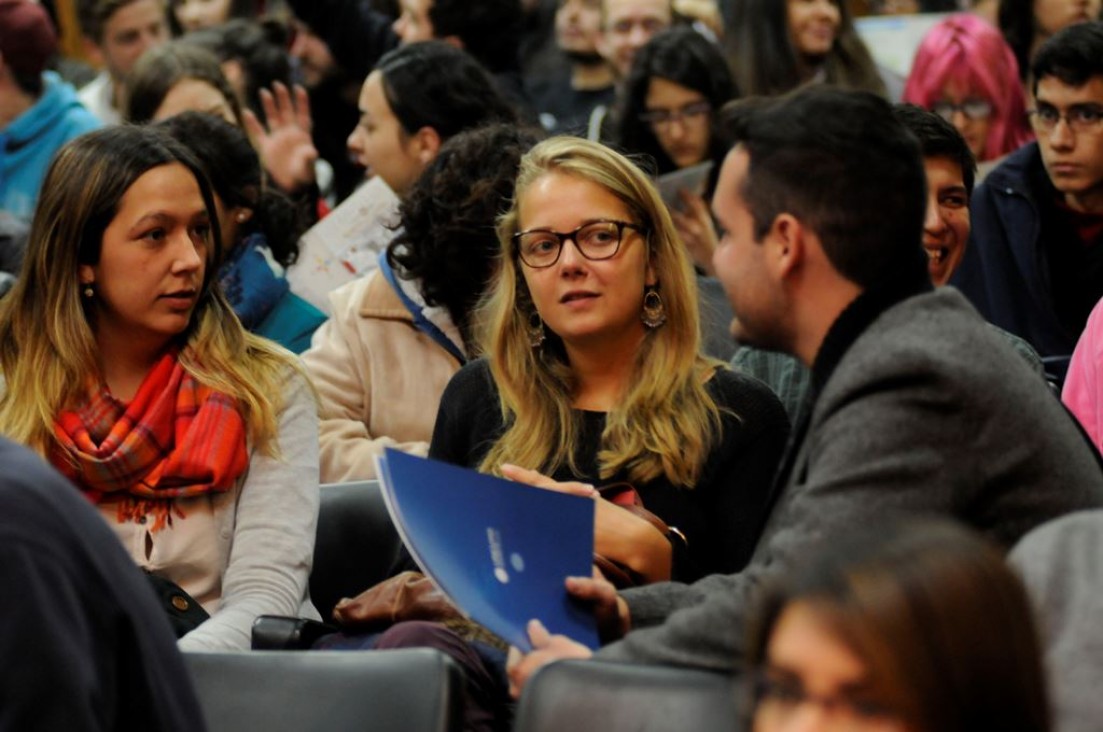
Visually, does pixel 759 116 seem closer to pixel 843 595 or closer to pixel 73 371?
pixel 843 595

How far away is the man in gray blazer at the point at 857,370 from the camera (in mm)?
2312

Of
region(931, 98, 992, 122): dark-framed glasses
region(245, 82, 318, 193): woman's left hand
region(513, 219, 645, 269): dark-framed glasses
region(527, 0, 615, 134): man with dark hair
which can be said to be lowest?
region(527, 0, 615, 134): man with dark hair

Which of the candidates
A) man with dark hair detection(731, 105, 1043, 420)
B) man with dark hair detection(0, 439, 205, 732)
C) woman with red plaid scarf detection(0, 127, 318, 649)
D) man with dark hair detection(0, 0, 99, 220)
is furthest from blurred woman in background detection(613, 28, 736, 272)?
man with dark hair detection(0, 439, 205, 732)

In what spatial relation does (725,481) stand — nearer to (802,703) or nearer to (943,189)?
(943,189)

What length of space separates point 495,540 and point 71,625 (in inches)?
33.6

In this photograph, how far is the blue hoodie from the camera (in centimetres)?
625

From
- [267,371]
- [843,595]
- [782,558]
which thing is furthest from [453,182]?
[843,595]

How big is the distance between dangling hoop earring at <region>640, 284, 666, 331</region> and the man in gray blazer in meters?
0.80

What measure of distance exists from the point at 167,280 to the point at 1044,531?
6.41 feet

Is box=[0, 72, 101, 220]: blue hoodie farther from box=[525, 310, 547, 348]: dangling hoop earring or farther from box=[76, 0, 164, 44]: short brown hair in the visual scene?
box=[525, 310, 547, 348]: dangling hoop earring

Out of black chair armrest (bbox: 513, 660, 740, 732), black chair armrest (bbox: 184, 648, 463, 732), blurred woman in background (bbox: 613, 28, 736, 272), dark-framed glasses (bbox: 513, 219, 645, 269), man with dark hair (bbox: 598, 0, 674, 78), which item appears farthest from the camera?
man with dark hair (bbox: 598, 0, 674, 78)

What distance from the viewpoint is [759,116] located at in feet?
8.56

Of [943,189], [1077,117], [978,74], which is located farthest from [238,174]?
[978,74]

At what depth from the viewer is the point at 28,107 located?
650cm
